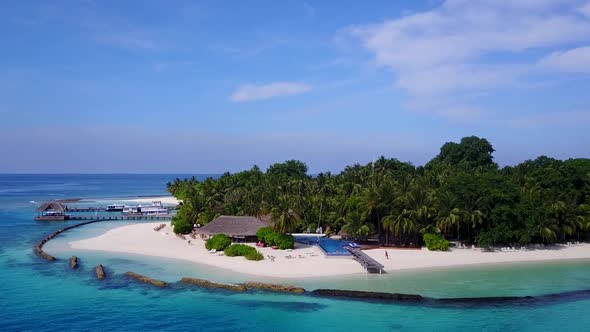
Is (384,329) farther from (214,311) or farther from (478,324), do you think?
(214,311)

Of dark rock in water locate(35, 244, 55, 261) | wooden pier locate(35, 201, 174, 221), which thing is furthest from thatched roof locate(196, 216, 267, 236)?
wooden pier locate(35, 201, 174, 221)

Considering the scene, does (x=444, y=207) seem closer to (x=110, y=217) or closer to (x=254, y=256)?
(x=254, y=256)

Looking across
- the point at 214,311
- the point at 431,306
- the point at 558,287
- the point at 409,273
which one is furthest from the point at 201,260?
→ the point at 558,287

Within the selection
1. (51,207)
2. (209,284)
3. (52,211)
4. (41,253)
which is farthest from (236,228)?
(52,211)

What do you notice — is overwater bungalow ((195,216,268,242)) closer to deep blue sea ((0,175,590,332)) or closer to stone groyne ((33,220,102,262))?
deep blue sea ((0,175,590,332))

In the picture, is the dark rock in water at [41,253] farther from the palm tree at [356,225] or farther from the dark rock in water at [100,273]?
the palm tree at [356,225]

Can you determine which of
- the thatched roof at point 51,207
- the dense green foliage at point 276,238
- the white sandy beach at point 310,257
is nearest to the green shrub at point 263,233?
the dense green foliage at point 276,238

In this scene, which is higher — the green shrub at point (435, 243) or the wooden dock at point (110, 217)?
the wooden dock at point (110, 217)

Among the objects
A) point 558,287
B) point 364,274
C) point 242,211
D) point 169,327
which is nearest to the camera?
point 169,327
